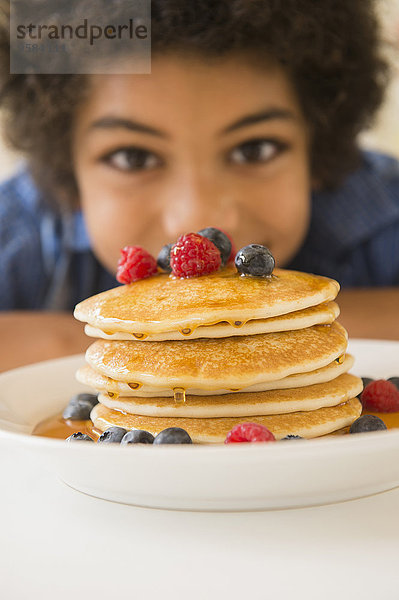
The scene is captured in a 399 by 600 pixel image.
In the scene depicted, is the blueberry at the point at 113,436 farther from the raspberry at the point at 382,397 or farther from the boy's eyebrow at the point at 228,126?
the boy's eyebrow at the point at 228,126

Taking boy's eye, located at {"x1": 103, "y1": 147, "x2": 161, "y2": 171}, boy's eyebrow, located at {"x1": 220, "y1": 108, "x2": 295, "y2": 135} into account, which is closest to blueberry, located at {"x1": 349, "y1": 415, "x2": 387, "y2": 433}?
boy's eyebrow, located at {"x1": 220, "y1": 108, "x2": 295, "y2": 135}

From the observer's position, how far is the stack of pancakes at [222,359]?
1049mm

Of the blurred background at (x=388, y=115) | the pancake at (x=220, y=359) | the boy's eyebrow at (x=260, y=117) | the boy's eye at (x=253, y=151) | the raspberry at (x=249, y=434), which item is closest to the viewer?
the raspberry at (x=249, y=434)

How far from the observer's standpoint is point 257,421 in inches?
41.9

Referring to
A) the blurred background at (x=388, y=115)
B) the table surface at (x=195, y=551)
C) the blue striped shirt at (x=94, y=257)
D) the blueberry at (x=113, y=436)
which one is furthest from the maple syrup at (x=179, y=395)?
the blurred background at (x=388, y=115)

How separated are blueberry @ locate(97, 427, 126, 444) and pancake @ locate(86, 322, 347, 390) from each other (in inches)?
3.6

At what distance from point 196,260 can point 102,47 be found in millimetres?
1452

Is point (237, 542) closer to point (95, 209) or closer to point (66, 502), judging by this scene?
point (66, 502)

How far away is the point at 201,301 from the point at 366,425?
0.37 metres

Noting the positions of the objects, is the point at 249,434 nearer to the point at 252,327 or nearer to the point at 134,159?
the point at 252,327

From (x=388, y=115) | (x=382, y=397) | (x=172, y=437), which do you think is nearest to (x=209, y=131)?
(x=382, y=397)

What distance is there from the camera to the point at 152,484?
2.76 feet

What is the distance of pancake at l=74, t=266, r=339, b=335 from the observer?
1053 millimetres

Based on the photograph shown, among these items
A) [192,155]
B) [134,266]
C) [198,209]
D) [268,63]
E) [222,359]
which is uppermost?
[268,63]
